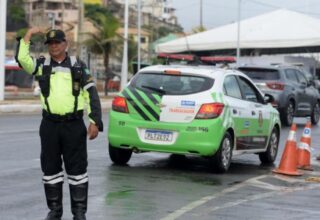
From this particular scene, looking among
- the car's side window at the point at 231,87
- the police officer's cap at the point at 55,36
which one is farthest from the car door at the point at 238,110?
the police officer's cap at the point at 55,36

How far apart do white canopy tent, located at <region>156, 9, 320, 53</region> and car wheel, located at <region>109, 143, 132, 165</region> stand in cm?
3207

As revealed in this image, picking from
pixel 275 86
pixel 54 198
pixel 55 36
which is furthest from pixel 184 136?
pixel 275 86

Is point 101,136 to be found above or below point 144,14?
below

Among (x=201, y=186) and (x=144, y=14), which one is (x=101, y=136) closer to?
(x=201, y=186)

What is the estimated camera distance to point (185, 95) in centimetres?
1096

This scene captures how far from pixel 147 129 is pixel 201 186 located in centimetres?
155

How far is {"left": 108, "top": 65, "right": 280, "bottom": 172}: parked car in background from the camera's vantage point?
10836 mm

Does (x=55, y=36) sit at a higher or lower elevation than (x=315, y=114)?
higher

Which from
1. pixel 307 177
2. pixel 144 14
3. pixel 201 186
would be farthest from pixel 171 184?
pixel 144 14

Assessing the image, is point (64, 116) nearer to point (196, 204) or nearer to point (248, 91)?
point (196, 204)

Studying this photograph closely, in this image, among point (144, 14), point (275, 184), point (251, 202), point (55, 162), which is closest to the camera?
point (55, 162)

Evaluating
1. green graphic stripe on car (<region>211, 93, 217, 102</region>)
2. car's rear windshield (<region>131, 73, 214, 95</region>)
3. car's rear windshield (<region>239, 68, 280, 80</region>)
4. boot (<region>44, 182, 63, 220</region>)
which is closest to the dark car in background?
car's rear windshield (<region>239, 68, 280, 80</region>)

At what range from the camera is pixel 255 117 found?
12.3 metres

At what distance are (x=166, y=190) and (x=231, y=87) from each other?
10.0ft
